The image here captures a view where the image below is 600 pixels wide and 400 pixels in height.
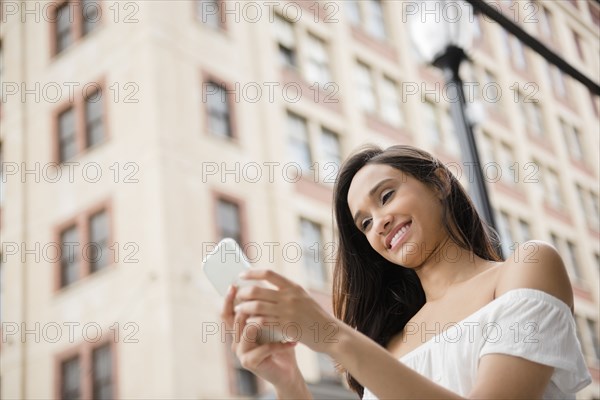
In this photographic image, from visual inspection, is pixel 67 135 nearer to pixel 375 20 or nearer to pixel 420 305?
pixel 375 20

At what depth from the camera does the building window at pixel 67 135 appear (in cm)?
1008

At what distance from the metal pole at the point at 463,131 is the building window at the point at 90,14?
8100 mm

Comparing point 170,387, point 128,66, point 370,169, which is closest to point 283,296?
point 370,169

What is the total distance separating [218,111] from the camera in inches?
408

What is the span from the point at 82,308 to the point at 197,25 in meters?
3.68

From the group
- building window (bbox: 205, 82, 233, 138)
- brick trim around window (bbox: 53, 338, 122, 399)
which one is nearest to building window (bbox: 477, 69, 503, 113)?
building window (bbox: 205, 82, 233, 138)

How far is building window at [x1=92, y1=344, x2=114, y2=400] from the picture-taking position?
875 centimetres

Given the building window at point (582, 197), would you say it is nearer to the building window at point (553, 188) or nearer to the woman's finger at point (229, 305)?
the building window at point (553, 188)

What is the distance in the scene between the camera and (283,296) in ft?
3.30

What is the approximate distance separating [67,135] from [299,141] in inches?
115

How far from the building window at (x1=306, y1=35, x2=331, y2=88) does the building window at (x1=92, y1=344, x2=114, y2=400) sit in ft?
15.6

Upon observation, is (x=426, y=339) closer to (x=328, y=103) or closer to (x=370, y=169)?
(x=370, y=169)

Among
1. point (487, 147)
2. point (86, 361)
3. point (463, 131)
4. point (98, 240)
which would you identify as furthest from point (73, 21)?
point (463, 131)

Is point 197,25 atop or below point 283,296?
atop
